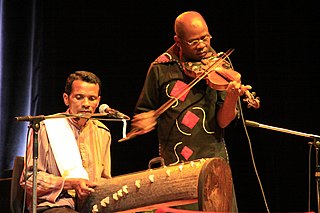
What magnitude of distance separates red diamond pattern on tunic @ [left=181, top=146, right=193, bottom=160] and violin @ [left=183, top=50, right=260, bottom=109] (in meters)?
0.35

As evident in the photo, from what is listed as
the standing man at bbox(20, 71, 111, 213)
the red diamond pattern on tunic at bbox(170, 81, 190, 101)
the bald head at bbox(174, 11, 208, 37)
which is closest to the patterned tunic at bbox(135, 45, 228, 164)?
the red diamond pattern on tunic at bbox(170, 81, 190, 101)

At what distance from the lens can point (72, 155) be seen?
3.21 meters

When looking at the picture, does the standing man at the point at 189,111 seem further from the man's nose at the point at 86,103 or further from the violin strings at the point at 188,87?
the man's nose at the point at 86,103

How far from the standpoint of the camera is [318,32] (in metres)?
5.02

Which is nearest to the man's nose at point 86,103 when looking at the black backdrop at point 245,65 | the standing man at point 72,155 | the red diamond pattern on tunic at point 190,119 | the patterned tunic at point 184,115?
the standing man at point 72,155

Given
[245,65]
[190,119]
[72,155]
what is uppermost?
[245,65]

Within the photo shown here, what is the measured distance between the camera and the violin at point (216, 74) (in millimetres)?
3342

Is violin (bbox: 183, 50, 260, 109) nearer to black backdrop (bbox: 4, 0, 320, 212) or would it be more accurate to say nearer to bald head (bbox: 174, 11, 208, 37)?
bald head (bbox: 174, 11, 208, 37)

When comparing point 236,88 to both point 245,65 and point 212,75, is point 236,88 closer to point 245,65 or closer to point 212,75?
point 212,75

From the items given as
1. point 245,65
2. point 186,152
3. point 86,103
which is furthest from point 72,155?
point 245,65

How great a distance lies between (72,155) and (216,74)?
0.84 meters

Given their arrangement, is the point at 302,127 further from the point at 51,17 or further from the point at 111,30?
the point at 51,17

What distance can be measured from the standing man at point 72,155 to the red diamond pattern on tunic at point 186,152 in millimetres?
396

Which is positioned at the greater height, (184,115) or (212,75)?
(212,75)
